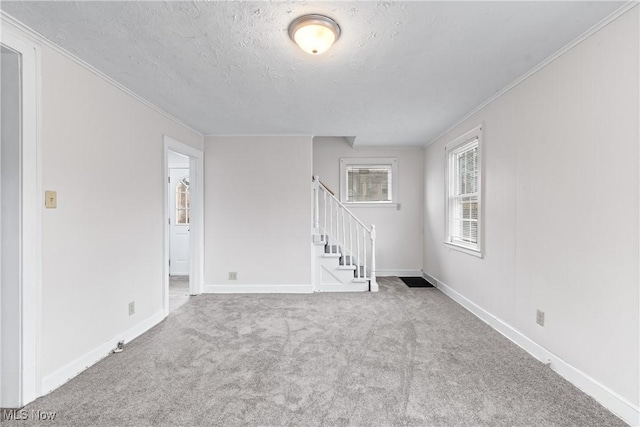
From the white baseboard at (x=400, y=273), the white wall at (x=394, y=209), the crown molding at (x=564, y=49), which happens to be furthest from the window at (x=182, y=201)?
the crown molding at (x=564, y=49)

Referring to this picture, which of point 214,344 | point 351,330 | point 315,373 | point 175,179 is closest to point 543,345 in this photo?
point 351,330

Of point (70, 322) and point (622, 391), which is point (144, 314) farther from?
point (622, 391)

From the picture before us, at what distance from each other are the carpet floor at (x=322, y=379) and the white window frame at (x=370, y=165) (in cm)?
243

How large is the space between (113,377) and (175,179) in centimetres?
421

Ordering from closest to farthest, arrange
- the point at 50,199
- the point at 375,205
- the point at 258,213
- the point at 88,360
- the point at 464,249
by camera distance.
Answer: the point at 50,199 → the point at 88,360 → the point at 464,249 → the point at 258,213 → the point at 375,205

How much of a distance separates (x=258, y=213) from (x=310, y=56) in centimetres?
263

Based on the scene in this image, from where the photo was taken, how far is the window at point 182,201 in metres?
5.74

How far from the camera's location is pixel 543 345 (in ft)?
7.64

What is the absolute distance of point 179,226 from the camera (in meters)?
5.80

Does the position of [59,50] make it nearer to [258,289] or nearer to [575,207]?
[258,289]

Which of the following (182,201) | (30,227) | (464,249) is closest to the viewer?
(30,227)

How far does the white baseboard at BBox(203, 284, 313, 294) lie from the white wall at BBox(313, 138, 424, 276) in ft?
5.59

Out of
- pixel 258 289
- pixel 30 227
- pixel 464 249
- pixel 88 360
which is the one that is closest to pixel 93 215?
pixel 30 227

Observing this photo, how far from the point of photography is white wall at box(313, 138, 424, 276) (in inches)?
209
